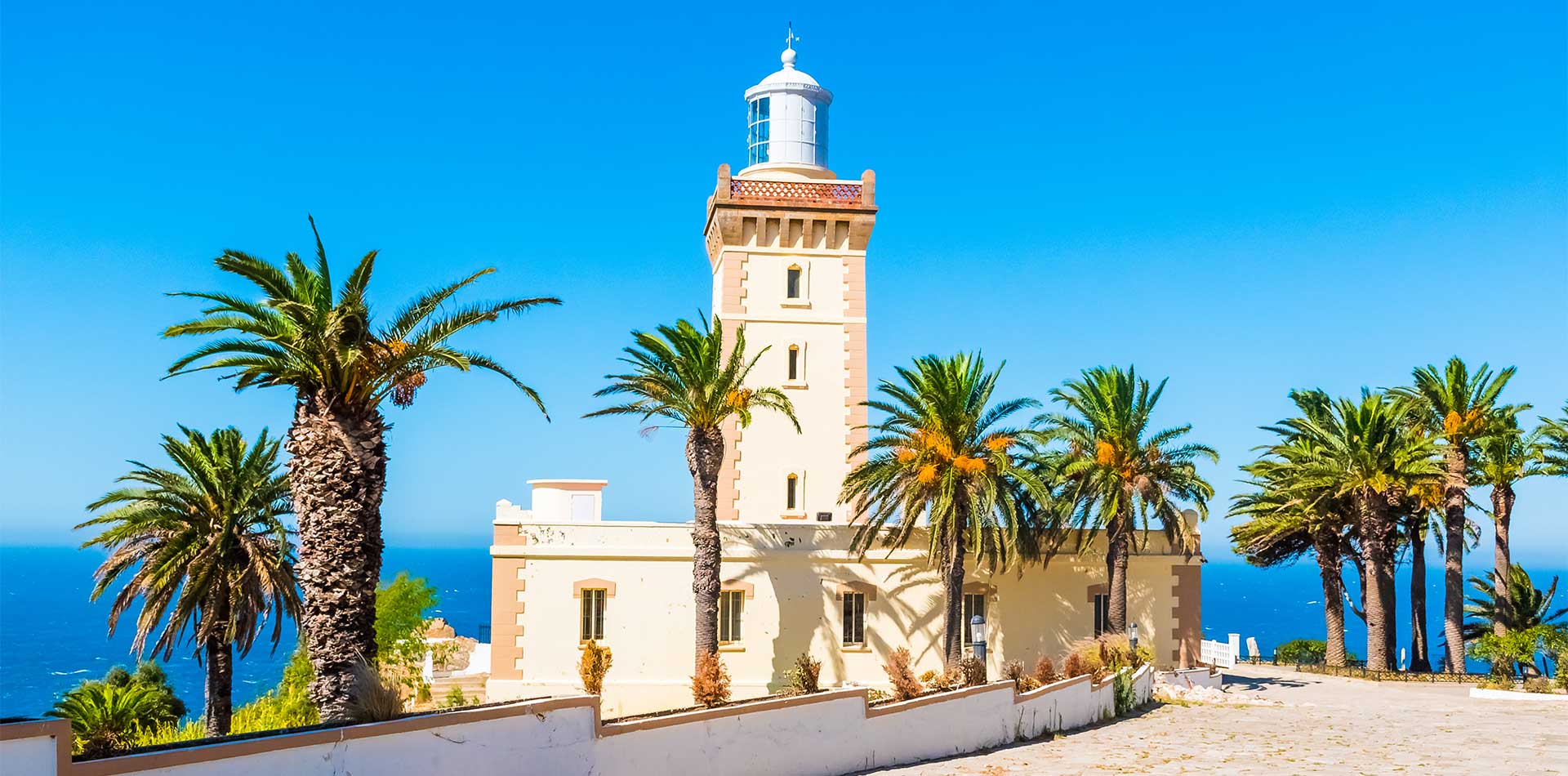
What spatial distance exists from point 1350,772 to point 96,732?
18.9m

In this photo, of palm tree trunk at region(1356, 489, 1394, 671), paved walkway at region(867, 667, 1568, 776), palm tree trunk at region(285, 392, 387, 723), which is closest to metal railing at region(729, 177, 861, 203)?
paved walkway at region(867, 667, 1568, 776)

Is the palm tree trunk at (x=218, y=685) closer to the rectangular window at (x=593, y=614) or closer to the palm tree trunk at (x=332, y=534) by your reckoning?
Answer: the palm tree trunk at (x=332, y=534)

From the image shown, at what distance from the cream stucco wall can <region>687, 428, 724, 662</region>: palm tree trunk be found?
1.57m

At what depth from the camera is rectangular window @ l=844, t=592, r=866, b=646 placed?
30.0m

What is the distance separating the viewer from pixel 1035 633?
3069 centimetres

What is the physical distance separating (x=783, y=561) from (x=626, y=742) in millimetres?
16381

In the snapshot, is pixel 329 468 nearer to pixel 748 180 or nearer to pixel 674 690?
pixel 674 690

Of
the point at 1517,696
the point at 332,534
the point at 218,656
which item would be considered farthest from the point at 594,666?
the point at 1517,696

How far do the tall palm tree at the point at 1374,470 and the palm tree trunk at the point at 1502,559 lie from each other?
2.94 meters

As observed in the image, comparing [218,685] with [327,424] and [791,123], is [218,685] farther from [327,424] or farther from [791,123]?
[791,123]

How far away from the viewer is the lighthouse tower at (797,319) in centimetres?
3288

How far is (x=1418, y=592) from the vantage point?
38.1m

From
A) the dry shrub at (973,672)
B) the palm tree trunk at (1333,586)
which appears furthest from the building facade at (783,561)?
the palm tree trunk at (1333,586)

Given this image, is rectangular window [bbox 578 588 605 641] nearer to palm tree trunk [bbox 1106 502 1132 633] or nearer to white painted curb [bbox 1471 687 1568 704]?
palm tree trunk [bbox 1106 502 1132 633]
